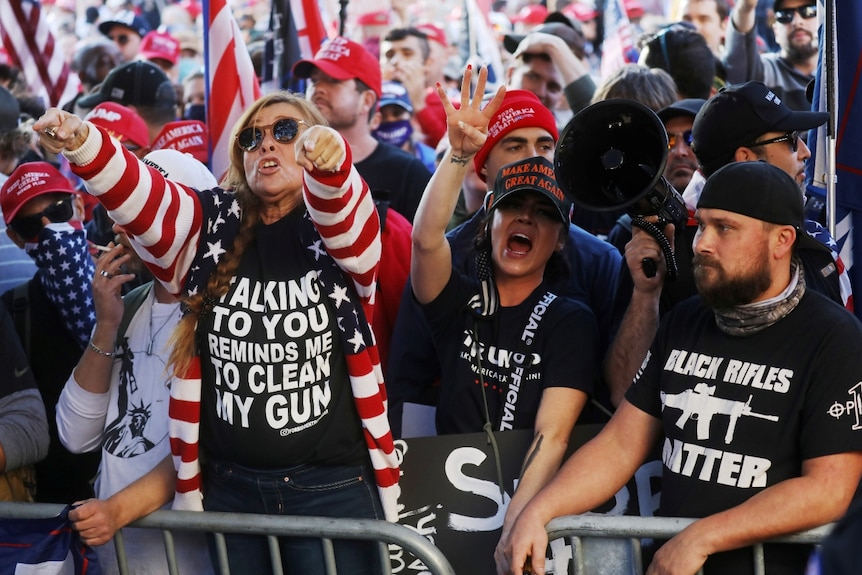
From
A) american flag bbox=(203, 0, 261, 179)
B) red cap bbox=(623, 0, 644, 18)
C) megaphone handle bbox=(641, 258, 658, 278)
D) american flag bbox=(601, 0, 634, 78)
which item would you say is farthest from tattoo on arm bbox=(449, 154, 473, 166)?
red cap bbox=(623, 0, 644, 18)

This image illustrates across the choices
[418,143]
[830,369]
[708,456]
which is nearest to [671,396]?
[708,456]

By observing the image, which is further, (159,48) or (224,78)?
(159,48)

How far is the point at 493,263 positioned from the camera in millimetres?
3887

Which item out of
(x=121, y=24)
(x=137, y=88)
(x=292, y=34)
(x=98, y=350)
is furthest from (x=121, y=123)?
(x=121, y=24)

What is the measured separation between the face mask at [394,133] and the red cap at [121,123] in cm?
223

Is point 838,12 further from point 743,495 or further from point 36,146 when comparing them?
point 36,146

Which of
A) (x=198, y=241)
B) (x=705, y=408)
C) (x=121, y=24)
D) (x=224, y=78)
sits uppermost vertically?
(x=121, y=24)

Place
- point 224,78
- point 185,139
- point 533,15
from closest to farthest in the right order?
point 224,78
point 185,139
point 533,15

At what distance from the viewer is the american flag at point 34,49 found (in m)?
8.19

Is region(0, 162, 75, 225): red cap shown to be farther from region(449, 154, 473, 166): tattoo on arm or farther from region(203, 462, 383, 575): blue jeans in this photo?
region(449, 154, 473, 166): tattoo on arm

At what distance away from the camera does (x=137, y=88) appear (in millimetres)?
6664

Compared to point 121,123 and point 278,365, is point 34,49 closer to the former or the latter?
point 121,123

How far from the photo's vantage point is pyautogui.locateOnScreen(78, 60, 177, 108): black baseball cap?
262 inches

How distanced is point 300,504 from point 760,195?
5.28 feet
